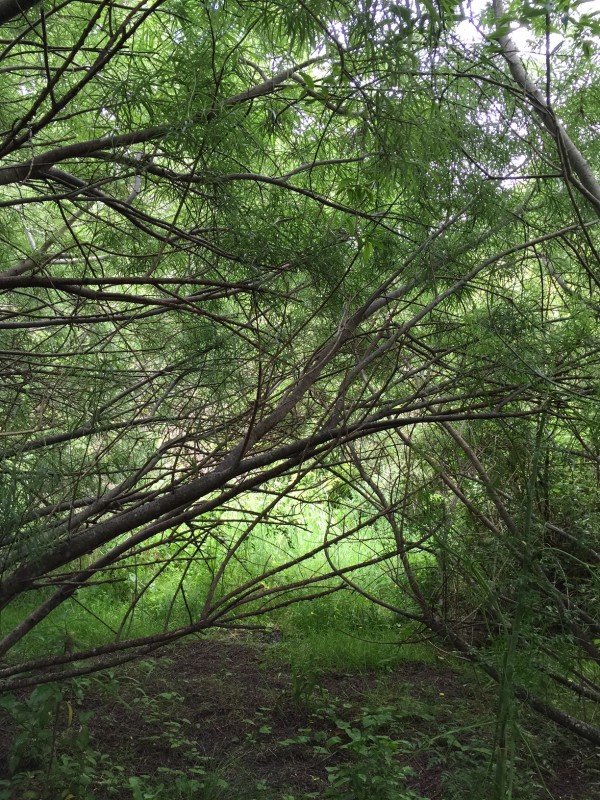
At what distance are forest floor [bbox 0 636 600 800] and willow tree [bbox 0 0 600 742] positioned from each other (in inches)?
11.5

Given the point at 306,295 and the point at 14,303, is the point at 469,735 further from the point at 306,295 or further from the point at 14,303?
the point at 14,303

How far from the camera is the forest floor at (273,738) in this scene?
2494mm

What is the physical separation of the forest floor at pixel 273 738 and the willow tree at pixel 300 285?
0.29 metres

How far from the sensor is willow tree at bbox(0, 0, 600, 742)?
1705mm

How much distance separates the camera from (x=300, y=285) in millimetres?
2439

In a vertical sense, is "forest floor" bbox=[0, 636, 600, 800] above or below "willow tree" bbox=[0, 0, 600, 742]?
below

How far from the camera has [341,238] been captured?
2.32m

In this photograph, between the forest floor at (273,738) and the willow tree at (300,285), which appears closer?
the willow tree at (300,285)

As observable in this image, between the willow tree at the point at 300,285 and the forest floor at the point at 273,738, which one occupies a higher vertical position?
the willow tree at the point at 300,285

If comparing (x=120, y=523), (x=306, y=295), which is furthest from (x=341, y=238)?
(x=120, y=523)

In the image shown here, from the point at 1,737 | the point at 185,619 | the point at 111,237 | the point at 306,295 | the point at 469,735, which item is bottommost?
the point at 469,735

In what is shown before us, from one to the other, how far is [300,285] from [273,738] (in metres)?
1.84

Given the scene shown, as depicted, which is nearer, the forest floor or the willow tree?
the willow tree

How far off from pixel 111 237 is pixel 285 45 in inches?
43.4
